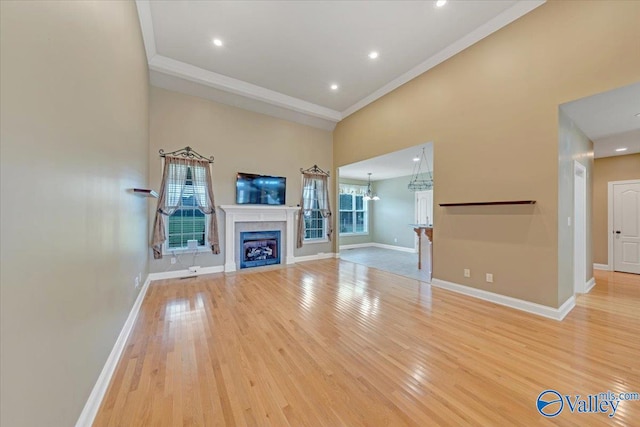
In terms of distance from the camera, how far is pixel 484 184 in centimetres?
353

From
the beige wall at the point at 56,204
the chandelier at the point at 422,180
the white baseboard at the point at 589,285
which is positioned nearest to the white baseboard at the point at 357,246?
the chandelier at the point at 422,180

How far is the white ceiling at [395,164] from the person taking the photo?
16.7 ft

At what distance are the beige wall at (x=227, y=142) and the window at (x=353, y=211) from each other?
106 inches

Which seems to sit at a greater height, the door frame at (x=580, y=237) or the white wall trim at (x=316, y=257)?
the door frame at (x=580, y=237)

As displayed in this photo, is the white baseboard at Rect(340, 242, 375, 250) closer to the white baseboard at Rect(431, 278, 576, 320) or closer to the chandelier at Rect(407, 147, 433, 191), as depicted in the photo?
the chandelier at Rect(407, 147, 433, 191)

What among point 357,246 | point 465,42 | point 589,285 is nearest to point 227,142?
point 465,42

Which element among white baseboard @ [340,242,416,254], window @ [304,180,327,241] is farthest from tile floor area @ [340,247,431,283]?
window @ [304,180,327,241]

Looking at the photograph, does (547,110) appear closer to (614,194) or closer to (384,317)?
(384,317)

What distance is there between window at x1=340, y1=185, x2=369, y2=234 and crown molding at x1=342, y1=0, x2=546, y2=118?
4410 millimetres

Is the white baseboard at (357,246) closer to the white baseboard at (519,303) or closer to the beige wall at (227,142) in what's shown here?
the beige wall at (227,142)

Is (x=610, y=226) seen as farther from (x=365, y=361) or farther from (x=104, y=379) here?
(x=104, y=379)

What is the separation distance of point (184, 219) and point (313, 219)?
128 inches

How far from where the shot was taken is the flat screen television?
17.7 ft

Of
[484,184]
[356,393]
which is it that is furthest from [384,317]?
[484,184]
